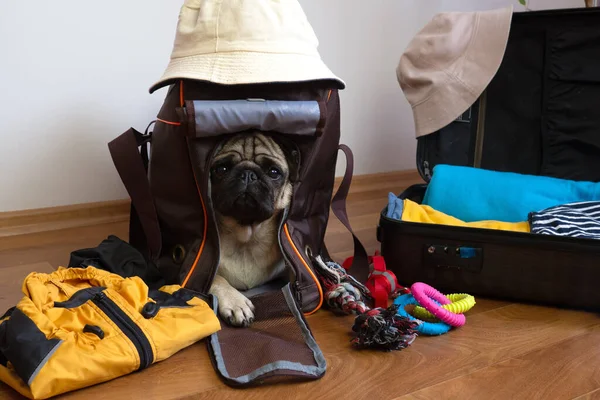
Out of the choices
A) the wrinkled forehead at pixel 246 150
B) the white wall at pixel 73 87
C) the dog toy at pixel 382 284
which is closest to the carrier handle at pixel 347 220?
the dog toy at pixel 382 284

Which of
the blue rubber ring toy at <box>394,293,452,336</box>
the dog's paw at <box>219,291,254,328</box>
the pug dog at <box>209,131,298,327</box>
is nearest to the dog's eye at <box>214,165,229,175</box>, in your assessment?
the pug dog at <box>209,131,298,327</box>

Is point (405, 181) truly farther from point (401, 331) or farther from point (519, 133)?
point (401, 331)

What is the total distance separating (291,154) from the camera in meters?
1.40

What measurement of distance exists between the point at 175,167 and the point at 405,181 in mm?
1574

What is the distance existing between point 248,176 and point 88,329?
47 centimetres

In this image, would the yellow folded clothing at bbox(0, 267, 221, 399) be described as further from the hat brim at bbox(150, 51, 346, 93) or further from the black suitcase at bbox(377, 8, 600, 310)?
the black suitcase at bbox(377, 8, 600, 310)

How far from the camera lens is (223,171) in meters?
1.37

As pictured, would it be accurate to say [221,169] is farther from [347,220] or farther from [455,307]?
[455,307]

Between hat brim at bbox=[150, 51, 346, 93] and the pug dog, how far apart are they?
0.13 meters

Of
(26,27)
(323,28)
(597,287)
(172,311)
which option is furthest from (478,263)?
(26,27)

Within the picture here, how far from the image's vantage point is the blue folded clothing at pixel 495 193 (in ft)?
5.61

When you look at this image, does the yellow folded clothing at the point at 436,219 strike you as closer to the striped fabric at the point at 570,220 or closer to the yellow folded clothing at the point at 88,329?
the striped fabric at the point at 570,220

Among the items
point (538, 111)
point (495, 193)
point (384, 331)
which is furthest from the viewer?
point (538, 111)

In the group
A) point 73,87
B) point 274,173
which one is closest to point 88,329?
point 274,173
